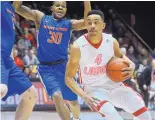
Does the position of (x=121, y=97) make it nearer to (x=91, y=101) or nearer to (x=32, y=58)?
(x=91, y=101)

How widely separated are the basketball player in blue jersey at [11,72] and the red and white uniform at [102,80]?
27.9 inches

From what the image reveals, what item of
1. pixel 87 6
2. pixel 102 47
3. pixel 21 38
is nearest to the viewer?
pixel 102 47

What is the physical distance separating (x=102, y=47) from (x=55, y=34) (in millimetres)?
1512

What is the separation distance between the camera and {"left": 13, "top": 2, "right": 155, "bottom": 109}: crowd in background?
10453 mm

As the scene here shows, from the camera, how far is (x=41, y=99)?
9.88 meters

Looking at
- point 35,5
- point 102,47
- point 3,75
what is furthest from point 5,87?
point 35,5

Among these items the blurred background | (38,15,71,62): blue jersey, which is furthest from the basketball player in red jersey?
the blurred background

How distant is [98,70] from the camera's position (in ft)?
16.1

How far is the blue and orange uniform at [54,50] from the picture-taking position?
616cm

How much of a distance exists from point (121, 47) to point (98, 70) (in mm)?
9360

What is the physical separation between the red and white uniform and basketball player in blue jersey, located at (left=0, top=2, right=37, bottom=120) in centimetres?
71

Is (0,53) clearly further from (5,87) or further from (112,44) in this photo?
(112,44)

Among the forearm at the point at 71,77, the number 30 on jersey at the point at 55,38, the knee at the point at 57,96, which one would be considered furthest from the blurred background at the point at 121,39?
the forearm at the point at 71,77

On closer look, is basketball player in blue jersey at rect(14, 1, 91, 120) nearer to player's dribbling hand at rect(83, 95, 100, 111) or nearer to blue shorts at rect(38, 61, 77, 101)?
blue shorts at rect(38, 61, 77, 101)
